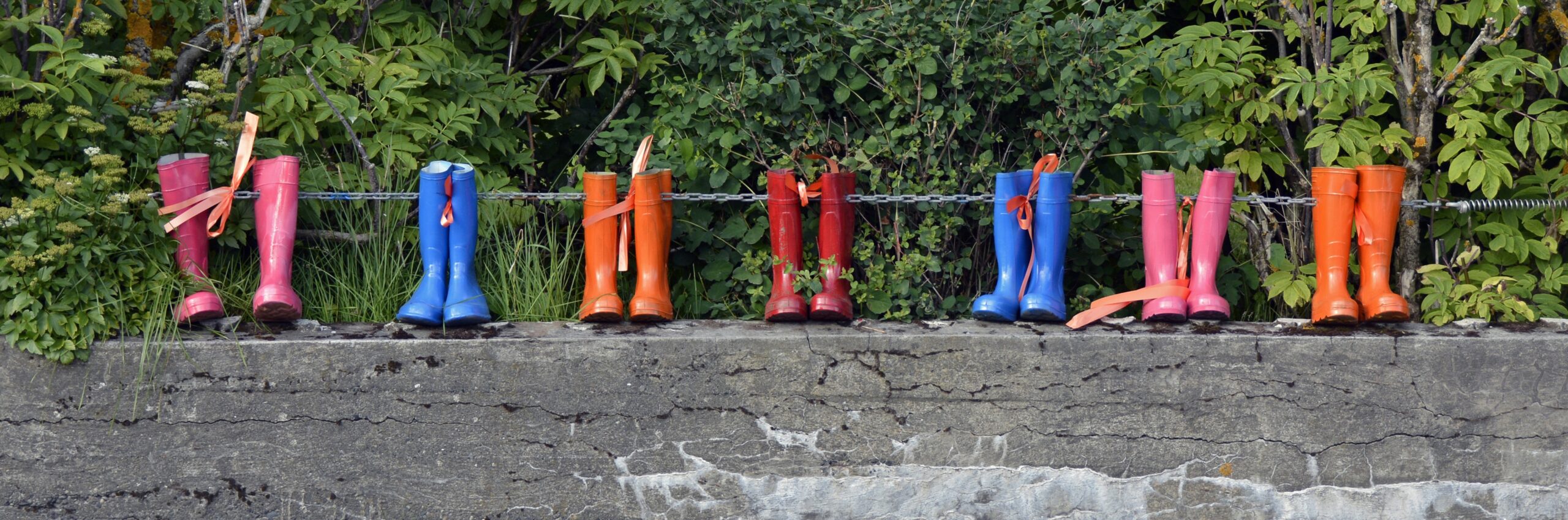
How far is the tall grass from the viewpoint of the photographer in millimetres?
3312

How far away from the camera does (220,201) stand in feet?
10.3

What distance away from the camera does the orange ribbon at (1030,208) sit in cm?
322

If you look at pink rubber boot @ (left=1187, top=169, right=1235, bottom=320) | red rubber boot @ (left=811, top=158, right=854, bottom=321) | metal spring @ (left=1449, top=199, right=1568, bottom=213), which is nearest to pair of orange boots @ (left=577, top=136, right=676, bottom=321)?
red rubber boot @ (left=811, top=158, right=854, bottom=321)

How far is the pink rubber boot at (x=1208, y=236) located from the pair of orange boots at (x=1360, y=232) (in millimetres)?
247

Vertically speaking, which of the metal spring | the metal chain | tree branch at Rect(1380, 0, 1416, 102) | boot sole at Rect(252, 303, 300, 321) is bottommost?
boot sole at Rect(252, 303, 300, 321)

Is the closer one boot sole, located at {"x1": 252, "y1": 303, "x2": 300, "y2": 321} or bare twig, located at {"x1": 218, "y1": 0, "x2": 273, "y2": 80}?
boot sole, located at {"x1": 252, "y1": 303, "x2": 300, "y2": 321}

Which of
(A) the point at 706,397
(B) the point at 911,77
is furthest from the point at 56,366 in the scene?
(B) the point at 911,77

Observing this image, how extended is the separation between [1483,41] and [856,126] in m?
1.68

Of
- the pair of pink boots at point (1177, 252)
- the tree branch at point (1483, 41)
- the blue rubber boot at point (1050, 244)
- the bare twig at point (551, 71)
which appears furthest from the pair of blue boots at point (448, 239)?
the tree branch at point (1483, 41)

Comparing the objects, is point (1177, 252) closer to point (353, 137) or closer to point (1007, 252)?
point (1007, 252)

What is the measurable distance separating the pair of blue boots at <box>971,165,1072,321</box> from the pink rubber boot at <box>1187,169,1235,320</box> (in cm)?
34

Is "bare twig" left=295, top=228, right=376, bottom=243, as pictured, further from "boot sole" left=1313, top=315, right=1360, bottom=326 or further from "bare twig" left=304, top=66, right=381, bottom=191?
"boot sole" left=1313, top=315, right=1360, bottom=326

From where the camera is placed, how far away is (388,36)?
3672 mm

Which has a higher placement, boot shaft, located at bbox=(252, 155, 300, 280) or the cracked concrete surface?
boot shaft, located at bbox=(252, 155, 300, 280)
